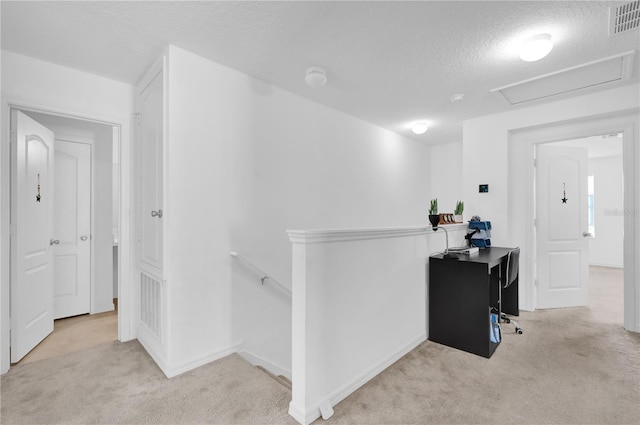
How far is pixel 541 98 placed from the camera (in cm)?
328

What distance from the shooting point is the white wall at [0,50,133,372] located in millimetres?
2232

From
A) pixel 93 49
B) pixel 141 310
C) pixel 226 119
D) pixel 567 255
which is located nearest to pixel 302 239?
pixel 226 119

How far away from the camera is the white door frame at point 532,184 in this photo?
119 inches

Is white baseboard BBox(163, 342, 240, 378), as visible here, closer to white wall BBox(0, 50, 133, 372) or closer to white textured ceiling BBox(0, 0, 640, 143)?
white wall BBox(0, 50, 133, 372)

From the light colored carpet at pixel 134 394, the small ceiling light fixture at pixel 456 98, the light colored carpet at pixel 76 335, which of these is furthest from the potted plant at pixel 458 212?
the light colored carpet at pixel 76 335

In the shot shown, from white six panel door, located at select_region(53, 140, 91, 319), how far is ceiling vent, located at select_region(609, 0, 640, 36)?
507 cm

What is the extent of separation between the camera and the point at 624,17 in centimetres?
197

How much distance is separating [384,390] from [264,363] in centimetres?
120

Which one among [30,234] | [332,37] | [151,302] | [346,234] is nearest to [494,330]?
[346,234]

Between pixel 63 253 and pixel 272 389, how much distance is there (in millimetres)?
3132

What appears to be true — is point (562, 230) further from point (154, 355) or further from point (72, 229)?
point (72, 229)

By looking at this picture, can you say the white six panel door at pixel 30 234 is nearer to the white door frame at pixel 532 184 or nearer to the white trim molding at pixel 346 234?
the white trim molding at pixel 346 234

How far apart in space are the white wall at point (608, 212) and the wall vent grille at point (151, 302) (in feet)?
27.8

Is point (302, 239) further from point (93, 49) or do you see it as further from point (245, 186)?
point (93, 49)
